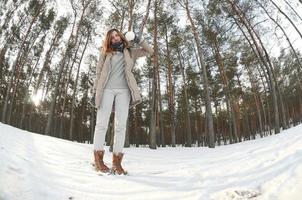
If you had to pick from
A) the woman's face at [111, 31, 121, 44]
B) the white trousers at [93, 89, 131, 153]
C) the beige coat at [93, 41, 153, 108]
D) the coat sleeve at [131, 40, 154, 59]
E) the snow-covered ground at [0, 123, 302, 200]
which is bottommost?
the snow-covered ground at [0, 123, 302, 200]

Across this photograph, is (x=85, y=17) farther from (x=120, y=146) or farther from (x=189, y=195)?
(x=189, y=195)

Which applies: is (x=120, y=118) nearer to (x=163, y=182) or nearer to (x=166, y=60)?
(x=163, y=182)

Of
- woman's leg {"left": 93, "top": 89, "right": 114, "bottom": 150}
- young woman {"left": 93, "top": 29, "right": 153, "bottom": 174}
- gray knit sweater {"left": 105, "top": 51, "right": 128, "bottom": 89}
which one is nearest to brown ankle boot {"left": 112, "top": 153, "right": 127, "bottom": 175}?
young woman {"left": 93, "top": 29, "right": 153, "bottom": 174}

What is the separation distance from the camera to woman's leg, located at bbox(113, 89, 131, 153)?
159 inches

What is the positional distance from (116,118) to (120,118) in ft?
0.22

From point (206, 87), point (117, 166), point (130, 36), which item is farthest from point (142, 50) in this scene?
point (206, 87)

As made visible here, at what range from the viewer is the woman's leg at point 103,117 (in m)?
4.06

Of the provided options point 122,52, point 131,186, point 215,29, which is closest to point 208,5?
point 215,29

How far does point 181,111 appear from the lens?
32750 mm

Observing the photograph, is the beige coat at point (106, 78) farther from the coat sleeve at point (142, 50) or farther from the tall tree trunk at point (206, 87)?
the tall tree trunk at point (206, 87)

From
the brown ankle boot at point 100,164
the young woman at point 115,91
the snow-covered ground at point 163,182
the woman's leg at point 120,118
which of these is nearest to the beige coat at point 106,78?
the young woman at point 115,91

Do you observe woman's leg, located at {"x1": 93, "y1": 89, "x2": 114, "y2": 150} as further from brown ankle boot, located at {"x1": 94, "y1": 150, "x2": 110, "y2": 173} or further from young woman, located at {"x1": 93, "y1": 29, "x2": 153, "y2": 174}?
brown ankle boot, located at {"x1": 94, "y1": 150, "x2": 110, "y2": 173}

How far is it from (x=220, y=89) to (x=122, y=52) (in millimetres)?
26069

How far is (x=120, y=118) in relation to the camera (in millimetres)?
4074
